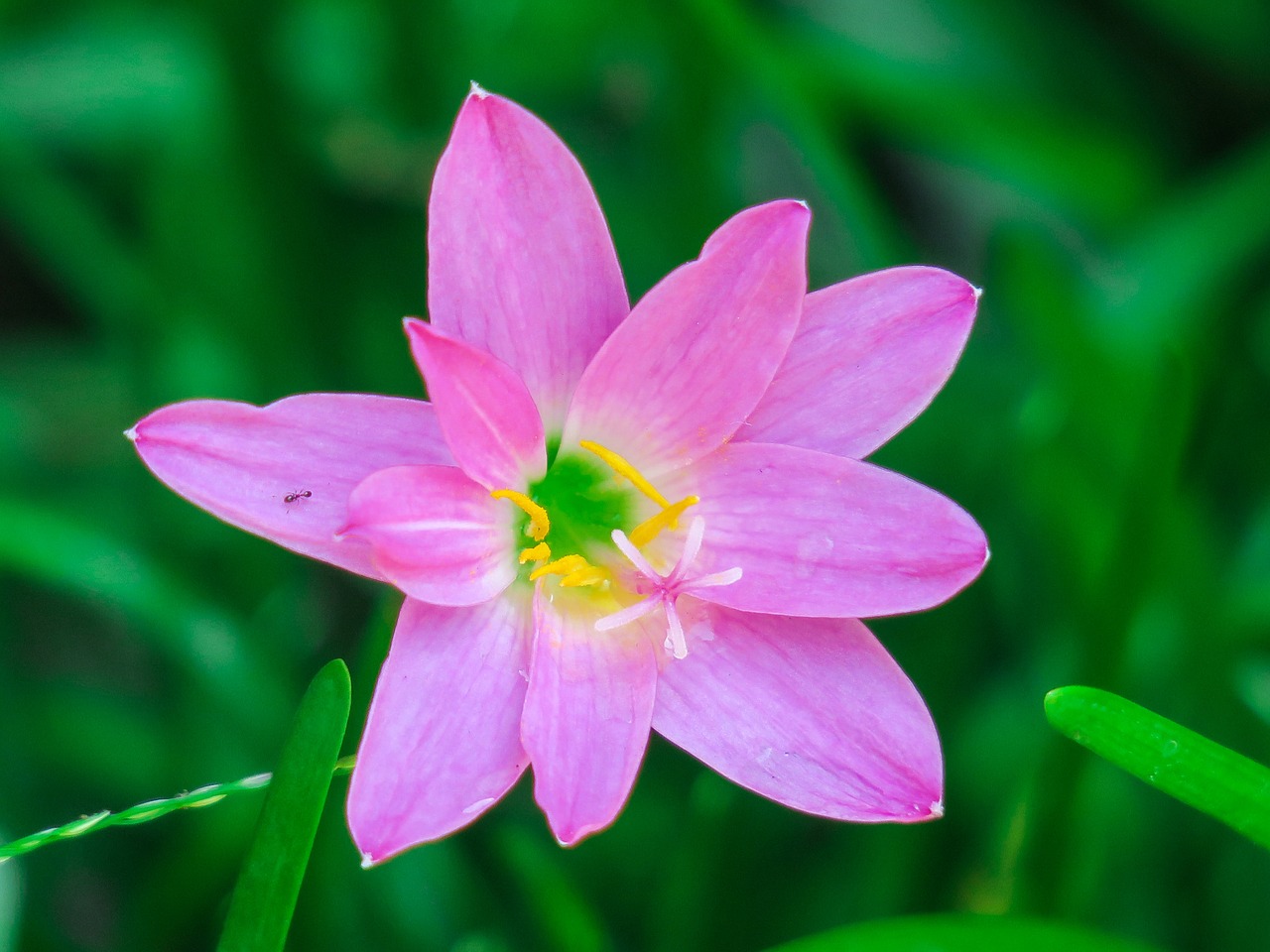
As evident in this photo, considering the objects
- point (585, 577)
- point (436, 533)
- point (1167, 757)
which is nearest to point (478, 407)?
point (436, 533)

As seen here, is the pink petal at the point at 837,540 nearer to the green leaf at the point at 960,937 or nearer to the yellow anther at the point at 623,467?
the yellow anther at the point at 623,467

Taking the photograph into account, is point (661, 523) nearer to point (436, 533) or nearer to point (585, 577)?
point (585, 577)

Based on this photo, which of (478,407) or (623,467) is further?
(623,467)

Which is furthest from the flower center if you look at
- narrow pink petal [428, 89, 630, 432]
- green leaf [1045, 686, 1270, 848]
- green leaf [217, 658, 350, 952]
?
green leaf [1045, 686, 1270, 848]

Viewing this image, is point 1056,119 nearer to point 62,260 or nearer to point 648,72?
point 648,72

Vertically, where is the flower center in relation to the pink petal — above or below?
below

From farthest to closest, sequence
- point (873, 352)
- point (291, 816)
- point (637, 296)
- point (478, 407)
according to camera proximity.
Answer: point (637, 296) < point (873, 352) < point (478, 407) < point (291, 816)

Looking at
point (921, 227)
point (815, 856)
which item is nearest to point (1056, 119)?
point (921, 227)

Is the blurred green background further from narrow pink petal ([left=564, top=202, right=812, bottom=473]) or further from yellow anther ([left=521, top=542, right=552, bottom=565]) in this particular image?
narrow pink petal ([left=564, top=202, right=812, bottom=473])
